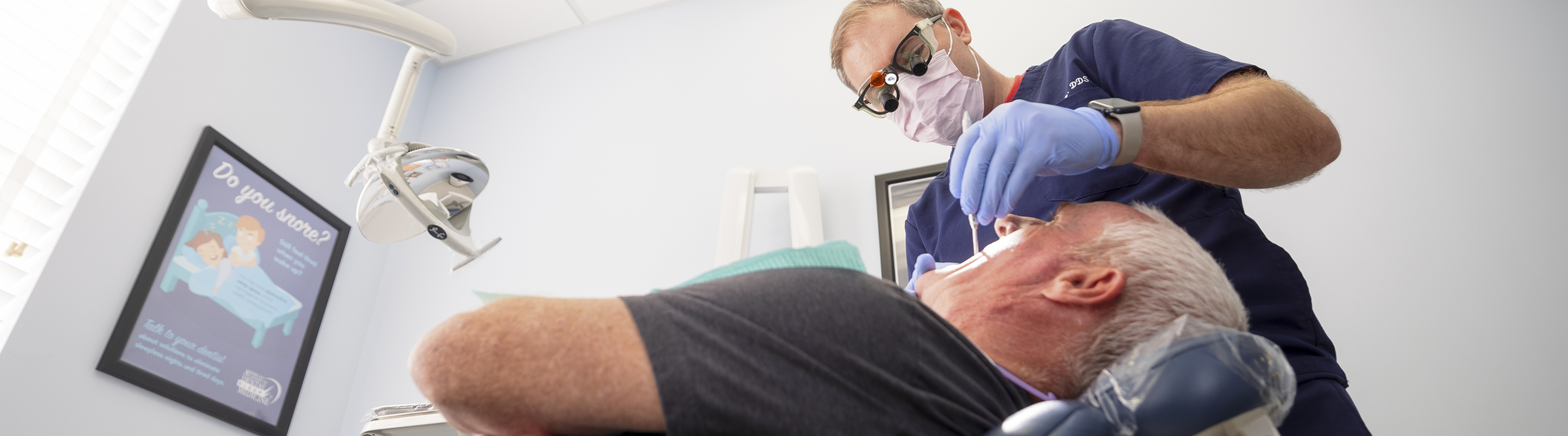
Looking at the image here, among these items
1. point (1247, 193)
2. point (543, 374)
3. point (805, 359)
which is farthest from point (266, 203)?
point (1247, 193)

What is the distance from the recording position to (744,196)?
183cm

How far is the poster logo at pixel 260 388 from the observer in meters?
1.96

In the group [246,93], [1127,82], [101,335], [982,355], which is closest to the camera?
[982,355]

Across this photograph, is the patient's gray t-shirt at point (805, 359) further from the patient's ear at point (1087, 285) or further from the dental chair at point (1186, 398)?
the patient's ear at point (1087, 285)

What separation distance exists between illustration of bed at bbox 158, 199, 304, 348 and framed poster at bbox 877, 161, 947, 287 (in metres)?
1.70

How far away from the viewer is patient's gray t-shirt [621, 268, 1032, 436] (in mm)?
521

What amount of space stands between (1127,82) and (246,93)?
227 cm

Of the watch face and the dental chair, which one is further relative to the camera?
the watch face

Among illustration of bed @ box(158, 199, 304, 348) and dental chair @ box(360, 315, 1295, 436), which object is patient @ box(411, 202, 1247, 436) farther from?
illustration of bed @ box(158, 199, 304, 348)

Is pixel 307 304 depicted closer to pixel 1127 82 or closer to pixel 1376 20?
pixel 1127 82

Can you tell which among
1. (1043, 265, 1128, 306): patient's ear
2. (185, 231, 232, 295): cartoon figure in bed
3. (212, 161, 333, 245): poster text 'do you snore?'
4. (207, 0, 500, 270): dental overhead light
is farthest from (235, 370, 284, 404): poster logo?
(1043, 265, 1128, 306): patient's ear

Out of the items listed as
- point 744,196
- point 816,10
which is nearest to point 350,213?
point 744,196

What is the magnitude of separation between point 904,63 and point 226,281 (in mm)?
1857

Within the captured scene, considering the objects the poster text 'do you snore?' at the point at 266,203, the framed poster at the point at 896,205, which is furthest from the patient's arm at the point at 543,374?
the poster text 'do you snore?' at the point at 266,203
